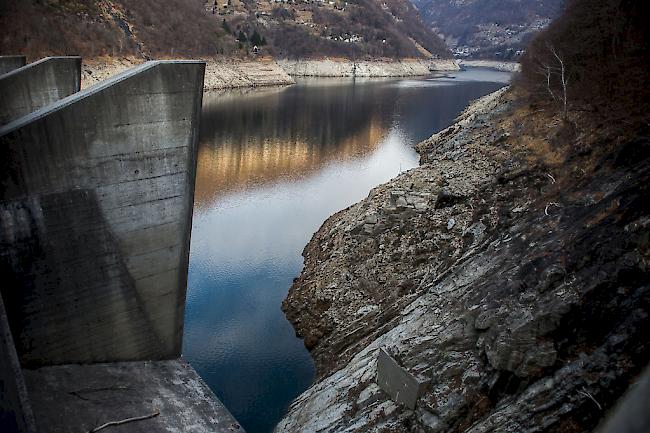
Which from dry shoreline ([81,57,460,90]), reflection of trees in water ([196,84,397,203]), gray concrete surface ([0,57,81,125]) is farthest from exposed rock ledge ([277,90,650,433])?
dry shoreline ([81,57,460,90])

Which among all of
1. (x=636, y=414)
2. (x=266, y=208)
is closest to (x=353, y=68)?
(x=266, y=208)

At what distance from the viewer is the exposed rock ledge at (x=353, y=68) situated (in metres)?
98.4

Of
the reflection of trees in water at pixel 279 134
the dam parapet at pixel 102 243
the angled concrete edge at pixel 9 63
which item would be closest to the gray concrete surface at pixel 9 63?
the angled concrete edge at pixel 9 63

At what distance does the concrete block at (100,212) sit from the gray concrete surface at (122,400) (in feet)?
1.54

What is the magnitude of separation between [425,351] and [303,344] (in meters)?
6.44

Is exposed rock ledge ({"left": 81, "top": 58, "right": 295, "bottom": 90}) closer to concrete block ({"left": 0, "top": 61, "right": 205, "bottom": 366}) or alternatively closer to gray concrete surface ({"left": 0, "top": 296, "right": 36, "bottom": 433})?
concrete block ({"left": 0, "top": 61, "right": 205, "bottom": 366})

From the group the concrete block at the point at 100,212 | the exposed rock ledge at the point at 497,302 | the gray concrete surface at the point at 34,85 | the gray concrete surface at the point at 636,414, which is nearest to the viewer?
the gray concrete surface at the point at 636,414

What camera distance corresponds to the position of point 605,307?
7957 millimetres

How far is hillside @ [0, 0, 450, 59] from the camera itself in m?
52.9

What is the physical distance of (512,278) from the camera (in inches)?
389

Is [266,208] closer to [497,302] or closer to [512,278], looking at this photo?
[512,278]

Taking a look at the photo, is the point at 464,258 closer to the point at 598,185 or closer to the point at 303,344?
the point at 598,185

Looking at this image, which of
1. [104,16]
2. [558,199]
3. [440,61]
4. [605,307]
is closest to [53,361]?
[605,307]

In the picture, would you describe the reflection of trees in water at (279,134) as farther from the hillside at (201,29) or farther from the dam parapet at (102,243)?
the hillside at (201,29)
